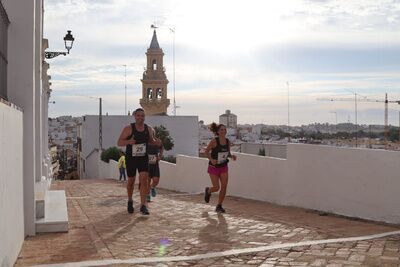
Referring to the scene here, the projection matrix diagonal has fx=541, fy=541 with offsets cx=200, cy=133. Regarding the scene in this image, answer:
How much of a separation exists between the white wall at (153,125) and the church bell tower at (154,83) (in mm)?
3832

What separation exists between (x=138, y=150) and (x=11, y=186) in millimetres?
3291

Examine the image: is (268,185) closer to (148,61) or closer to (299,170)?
(299,170)

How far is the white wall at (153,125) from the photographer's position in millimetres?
59678

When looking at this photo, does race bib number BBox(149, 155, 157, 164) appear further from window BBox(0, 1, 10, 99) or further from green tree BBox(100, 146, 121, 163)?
green tree BBox(100, 146, 121, 163)

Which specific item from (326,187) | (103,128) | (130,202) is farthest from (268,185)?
(103,128)

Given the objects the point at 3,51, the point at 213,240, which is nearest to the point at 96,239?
the point at 213,240

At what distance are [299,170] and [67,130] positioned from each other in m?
120

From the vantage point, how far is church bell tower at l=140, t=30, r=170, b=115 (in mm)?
63594

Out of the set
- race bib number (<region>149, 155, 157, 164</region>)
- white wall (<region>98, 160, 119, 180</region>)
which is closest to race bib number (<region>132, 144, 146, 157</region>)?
race bib number (<region>149, 155, 157, 164</region>)

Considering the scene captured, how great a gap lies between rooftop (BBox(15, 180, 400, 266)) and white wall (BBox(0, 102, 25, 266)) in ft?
1.01

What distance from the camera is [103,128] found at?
198 feet

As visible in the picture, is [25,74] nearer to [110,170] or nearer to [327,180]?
[327,180]

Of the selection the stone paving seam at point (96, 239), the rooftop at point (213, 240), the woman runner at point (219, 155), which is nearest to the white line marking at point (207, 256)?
the rooftop at point (213, 240)

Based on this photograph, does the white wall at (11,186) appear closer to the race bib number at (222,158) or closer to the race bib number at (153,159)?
the race bib number at (222,158)
